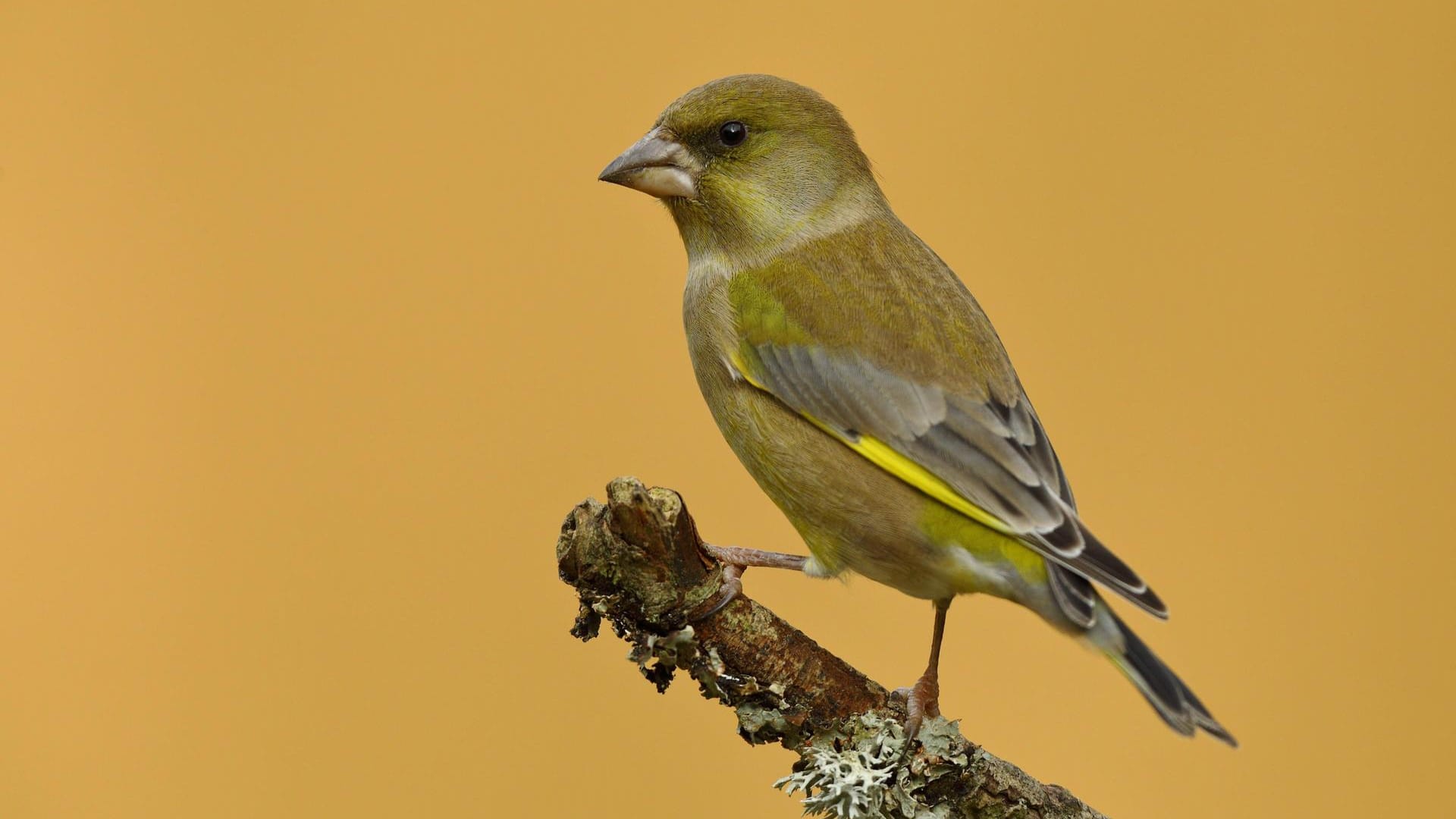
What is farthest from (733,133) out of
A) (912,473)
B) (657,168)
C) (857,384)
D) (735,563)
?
(735,563)

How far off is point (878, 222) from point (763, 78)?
0.41 meters

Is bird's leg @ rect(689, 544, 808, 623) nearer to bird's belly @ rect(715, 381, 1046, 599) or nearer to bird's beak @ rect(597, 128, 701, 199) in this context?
bird's belly @ rect(715, 381, 1046, 599)

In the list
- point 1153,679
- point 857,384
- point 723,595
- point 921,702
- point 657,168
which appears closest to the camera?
point 1153,679

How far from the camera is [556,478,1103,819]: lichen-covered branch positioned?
2018 mm

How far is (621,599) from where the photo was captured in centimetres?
207

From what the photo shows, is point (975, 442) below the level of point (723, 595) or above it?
above

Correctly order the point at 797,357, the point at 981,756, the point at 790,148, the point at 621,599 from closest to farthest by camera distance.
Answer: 1. the point at 621,599
2. the point at 981,756
3. the point at 797,357
4. the point at 790,148

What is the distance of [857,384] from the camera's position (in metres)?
2.39

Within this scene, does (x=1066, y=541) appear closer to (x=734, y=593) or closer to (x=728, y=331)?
(x=734, y=593)

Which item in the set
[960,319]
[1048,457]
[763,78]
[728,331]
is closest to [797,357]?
[728,331]

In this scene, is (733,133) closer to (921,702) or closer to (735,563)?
(735,563)

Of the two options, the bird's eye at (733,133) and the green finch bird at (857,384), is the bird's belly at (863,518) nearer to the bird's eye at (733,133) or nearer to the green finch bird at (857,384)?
the green finch bird at (857,384)

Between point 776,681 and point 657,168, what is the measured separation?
45.5 inches

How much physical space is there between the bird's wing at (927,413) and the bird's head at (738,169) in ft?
0.49
